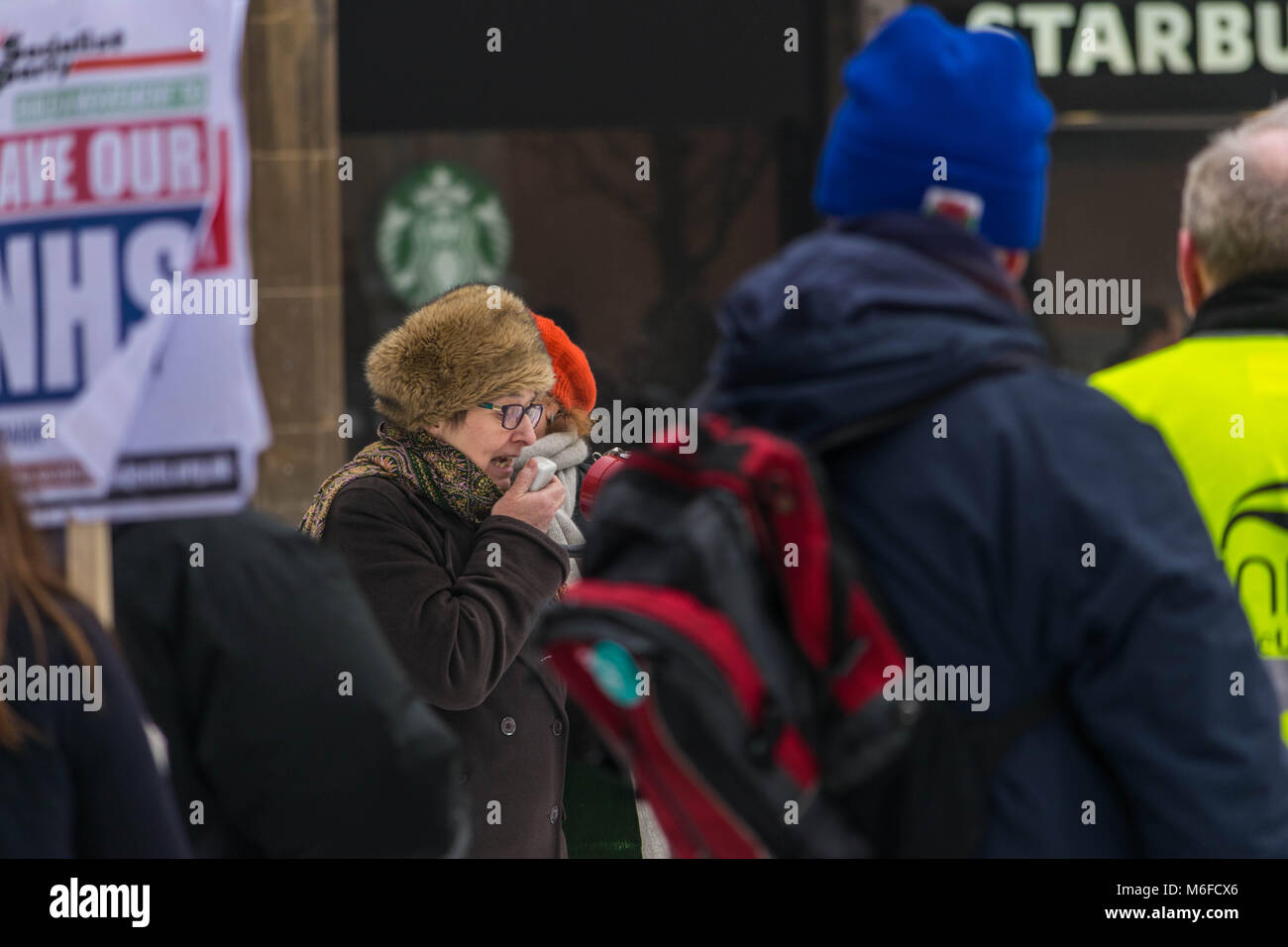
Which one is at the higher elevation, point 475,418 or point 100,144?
point 100,144

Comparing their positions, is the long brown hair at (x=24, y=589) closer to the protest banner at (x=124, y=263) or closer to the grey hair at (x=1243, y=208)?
the protest banner at (x=124, y=263)

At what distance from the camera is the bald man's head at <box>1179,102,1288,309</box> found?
2.88m

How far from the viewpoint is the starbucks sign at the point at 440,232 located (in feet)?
30.1

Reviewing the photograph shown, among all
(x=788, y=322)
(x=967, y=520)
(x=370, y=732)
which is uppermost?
(x=788, y=322)

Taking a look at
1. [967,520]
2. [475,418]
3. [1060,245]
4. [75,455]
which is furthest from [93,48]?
[1060,245]

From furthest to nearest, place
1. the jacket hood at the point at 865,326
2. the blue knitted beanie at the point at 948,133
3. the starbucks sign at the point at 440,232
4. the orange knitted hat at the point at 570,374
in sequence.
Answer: the starbucks sign at the point at 440,232
the orange knitted hat at the point at 570,374
the blue knitted beanie at the point at 948,133
the jacket hood at the point at 865,326

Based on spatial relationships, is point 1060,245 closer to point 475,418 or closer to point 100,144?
point 475,418

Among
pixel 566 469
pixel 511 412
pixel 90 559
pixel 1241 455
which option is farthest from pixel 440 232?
pixel 90 559

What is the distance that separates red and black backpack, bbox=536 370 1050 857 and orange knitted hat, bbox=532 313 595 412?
2400 mm

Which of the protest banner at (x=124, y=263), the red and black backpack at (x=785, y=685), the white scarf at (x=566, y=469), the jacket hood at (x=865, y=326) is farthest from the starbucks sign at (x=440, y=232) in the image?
the red and black backpack at (x=785, y=685)

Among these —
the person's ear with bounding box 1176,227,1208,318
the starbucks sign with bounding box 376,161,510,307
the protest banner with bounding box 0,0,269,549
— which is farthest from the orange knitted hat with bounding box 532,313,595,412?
the starbucks sign with bounding box 376,161,510,307

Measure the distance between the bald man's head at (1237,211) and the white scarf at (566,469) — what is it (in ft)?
5.20

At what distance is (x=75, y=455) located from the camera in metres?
2.12
